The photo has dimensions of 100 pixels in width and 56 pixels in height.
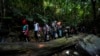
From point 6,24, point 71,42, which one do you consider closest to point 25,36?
point 6,24

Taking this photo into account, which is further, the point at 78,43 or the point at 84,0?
the point at 84,0

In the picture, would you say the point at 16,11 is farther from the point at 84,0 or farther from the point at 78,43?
the point at 84,0

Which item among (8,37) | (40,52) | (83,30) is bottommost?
(83,30)

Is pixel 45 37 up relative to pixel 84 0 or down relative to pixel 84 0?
down

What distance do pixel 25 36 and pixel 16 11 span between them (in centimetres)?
327

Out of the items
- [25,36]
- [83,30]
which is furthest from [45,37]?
[83,30]

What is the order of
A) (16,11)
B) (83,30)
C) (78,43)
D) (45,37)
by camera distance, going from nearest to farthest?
(78,43)
(45,37)
(16,11)
(83,30)

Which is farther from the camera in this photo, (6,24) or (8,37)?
(6,24)

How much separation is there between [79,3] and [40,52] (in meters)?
16.7

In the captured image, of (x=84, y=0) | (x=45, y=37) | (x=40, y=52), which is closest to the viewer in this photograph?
(x=40, y=52)

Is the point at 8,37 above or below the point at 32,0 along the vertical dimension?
below

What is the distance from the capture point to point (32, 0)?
64.1 ft

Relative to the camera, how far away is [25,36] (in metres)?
13.9

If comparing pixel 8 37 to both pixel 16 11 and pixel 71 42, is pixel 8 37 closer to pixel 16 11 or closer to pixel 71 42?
pixel 16 11
